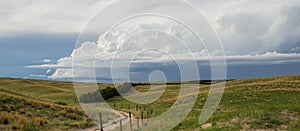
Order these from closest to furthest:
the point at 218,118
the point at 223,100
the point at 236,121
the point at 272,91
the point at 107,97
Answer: the point at 236,121, the point at 218,118, the point at 223,100, the point at 272,91, the point at 107,97

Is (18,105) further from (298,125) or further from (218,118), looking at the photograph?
(298,125)

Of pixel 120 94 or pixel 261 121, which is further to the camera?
pixel 120 94

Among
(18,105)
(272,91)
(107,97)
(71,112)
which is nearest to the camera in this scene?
(18,105)

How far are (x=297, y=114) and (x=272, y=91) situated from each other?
30742mm

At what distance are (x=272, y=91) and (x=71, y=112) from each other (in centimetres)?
3166

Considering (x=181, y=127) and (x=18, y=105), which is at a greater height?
(x=18, y=105)

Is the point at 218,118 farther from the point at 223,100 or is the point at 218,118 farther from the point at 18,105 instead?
the point at 223,100

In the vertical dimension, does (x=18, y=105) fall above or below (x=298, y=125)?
above

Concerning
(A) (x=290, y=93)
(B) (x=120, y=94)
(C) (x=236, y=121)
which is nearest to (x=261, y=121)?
(C) (x=236, y=121)

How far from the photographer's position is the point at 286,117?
2314 centimetres

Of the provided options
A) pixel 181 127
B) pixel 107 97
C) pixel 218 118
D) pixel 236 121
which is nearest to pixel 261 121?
pixel 236 121

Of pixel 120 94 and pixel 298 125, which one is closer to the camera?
pixel 298 125

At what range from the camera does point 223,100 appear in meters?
50.0

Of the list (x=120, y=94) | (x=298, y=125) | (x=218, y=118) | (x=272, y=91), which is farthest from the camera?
(x=120, y=94)
